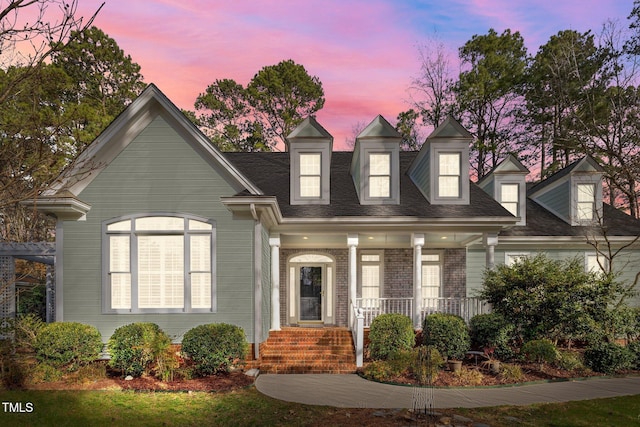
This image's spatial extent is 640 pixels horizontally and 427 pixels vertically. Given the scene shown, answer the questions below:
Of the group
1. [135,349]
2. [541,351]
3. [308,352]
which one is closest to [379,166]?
[308,352]

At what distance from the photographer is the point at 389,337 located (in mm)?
10812

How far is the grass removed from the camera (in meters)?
6.69

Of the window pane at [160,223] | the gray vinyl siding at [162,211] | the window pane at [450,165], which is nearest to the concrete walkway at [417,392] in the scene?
the gray vinyl siding at [162,211]

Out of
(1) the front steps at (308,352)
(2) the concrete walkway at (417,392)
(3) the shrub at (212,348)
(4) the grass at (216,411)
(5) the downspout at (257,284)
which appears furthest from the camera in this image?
(1) the front steps at (308,352)

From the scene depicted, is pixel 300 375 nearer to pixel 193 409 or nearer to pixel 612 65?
pixel 193 409

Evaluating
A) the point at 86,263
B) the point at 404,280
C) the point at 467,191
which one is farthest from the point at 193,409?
the point at 467,191

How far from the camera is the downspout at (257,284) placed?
34.1 ft

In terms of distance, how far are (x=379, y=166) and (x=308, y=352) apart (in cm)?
637

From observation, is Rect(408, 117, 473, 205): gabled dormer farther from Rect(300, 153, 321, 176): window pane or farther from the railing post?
the railing post

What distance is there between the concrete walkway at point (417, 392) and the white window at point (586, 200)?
7423 mm

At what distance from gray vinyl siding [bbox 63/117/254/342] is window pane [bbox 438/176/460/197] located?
265 inches

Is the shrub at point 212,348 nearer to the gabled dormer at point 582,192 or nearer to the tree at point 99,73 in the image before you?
the gabled dormer at point 582,192

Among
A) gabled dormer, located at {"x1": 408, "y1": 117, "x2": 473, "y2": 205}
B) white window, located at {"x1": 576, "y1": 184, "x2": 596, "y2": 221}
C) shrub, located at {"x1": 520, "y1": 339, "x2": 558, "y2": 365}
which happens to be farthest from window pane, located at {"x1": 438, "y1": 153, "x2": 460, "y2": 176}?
shrub, located at {"x1": 520, "y1": 339, "x2": 558, "y2": 365}

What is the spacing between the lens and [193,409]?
729 cm
